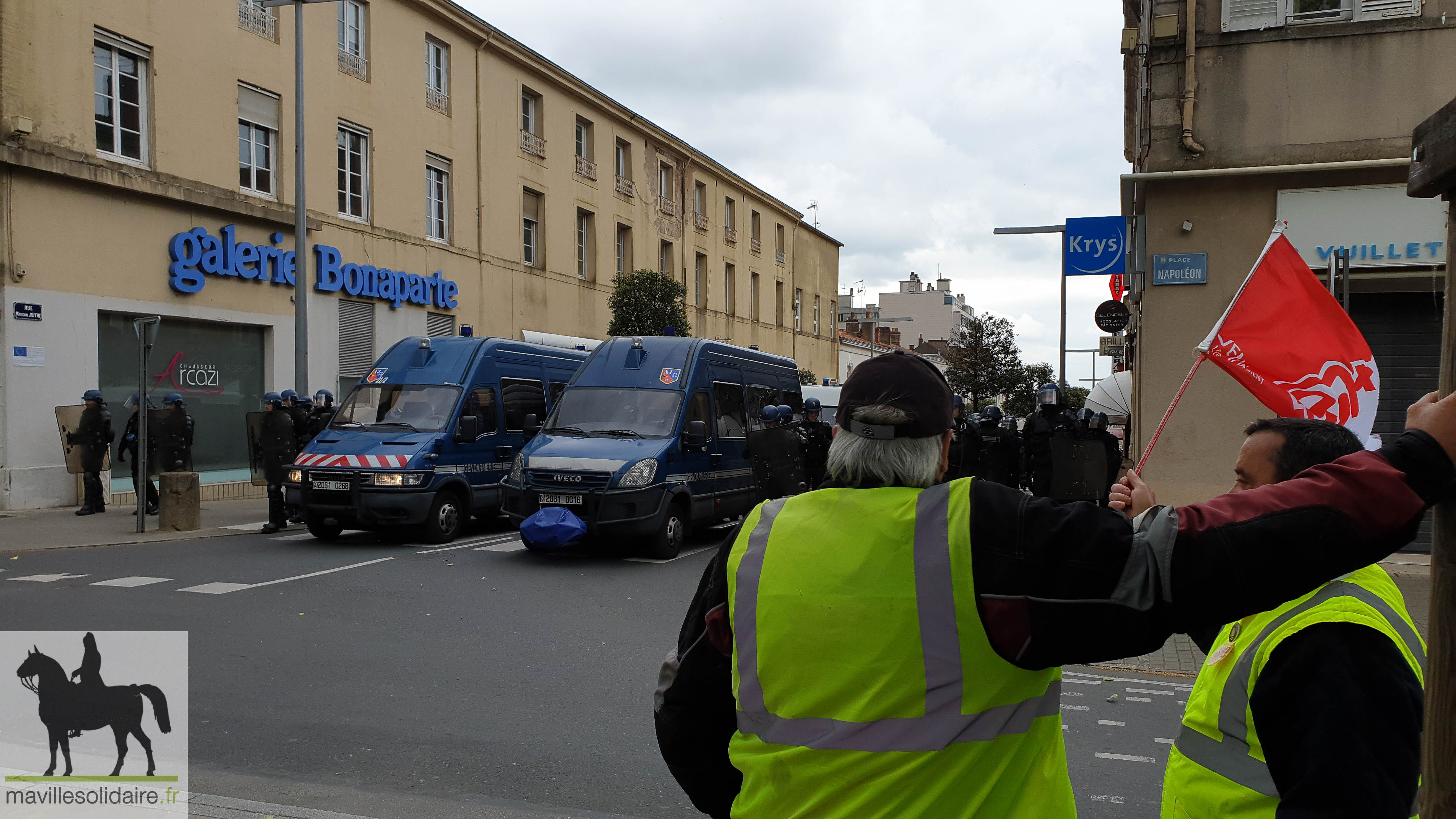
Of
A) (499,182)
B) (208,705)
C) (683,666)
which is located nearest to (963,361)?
(499,182)

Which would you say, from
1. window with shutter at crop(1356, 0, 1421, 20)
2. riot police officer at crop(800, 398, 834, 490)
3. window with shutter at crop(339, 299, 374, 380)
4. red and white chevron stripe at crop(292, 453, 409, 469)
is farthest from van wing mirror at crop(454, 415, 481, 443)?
window with shutter at crop(1356, 0, 1421, 20)

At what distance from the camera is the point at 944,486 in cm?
173

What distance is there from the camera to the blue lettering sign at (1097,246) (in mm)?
13578

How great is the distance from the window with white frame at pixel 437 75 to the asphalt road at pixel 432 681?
54.1 feet

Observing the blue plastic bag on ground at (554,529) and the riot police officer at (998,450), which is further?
the riot police officer at (998,450)

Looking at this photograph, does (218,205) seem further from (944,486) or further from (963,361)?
(963,361)

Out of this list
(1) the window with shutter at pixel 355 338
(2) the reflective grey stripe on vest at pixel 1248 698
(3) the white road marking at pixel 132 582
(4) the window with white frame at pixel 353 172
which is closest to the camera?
(2) the reflective grey stripe on vest at pixel 1248 698

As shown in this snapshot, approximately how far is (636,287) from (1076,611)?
1101 inches

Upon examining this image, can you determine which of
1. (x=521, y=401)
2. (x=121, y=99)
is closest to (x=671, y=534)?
(x=521, y=401)

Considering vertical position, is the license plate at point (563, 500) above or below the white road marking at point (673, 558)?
above

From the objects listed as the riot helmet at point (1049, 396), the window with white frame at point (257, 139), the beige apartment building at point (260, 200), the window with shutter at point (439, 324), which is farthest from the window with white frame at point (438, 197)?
the riot helmet at point (1049, 396)

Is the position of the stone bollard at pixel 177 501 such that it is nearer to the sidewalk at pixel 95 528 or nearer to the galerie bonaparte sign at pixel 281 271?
the sidewalk at pixel 95 528

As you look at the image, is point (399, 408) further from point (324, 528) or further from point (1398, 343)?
point (1398, 343)

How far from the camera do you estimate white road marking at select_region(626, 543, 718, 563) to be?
1162 centimetres
